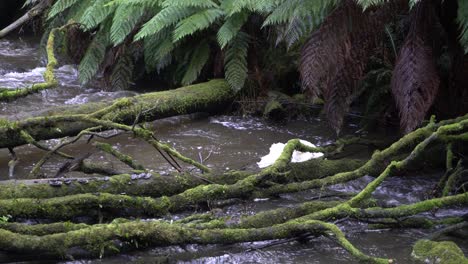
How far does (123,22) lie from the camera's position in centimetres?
666

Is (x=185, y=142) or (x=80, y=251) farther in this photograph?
(x=185, y=142)

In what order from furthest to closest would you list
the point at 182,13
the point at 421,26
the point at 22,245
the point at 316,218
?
the point at 182,13 → the point at 421,26 → the point at 316,218 → the point at 22,245

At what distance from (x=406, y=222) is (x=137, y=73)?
4.32 m

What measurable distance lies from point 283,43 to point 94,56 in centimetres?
194

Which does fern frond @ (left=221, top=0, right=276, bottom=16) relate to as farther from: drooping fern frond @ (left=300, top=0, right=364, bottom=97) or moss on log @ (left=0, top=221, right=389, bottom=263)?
moss on log @ (left=0, top=221, right=389, bottom=263)

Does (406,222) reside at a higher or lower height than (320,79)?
lower

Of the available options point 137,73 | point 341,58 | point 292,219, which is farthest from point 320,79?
point 137,73

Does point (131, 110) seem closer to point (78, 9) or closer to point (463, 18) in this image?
point (78, 9)

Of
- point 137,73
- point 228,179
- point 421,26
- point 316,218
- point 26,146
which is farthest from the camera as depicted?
point 137,73

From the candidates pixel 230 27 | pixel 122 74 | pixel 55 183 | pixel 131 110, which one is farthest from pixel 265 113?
pixel 55 183

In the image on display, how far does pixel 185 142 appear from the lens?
18.5ft

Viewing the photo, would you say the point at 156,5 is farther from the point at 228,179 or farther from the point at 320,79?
the point at 228,179

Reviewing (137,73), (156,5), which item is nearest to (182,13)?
(156,5)

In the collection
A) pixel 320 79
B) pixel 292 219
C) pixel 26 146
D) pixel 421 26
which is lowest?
pixel 26 146
